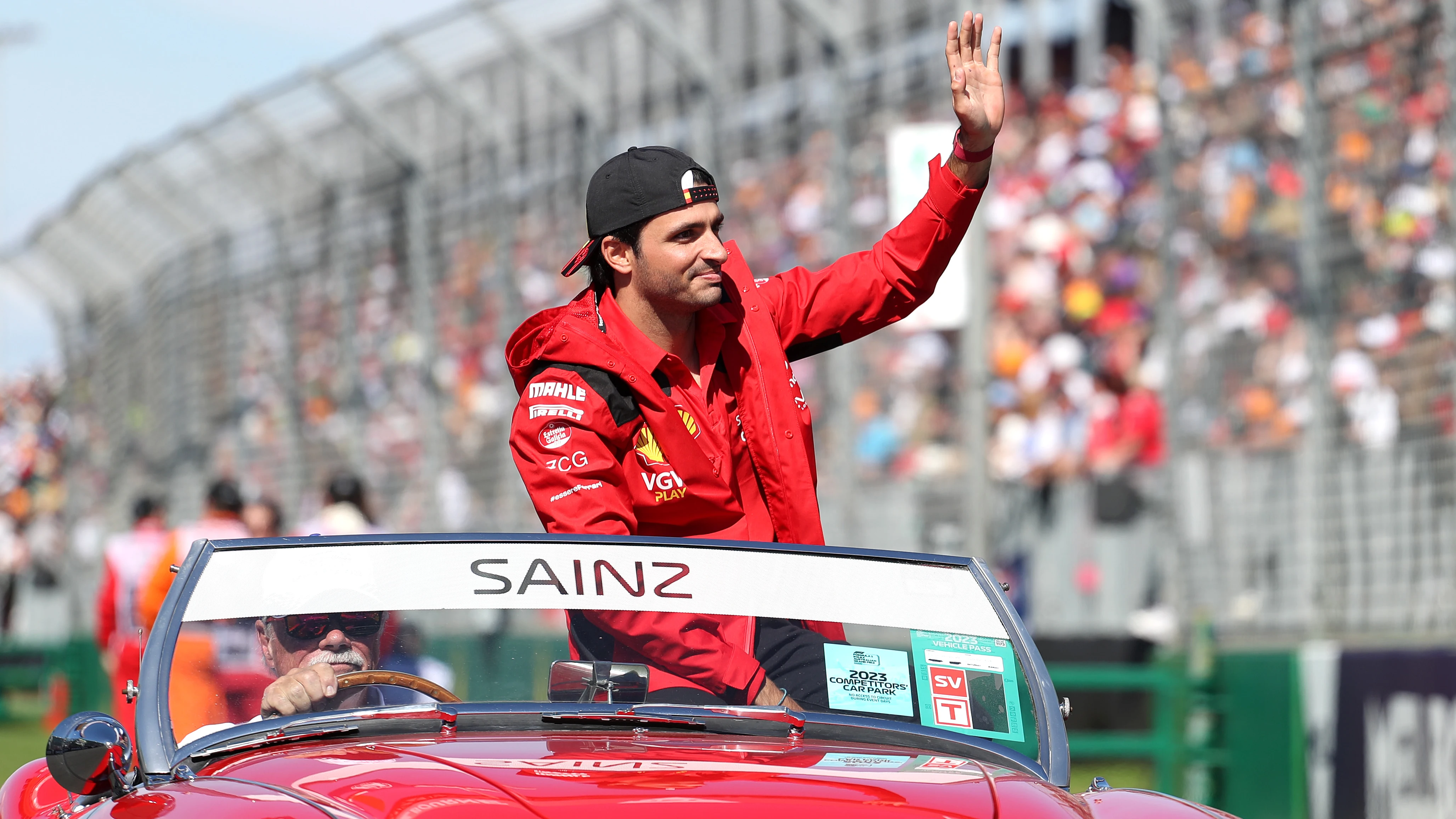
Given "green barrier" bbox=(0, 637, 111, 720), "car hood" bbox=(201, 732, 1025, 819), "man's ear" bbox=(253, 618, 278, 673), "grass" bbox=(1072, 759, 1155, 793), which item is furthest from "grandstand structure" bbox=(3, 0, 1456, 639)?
"man's ear" bbox=(253, 618, 278, 673)

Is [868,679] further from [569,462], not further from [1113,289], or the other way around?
[1113,289]

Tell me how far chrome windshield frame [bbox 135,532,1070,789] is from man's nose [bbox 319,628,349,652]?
0.57 feet

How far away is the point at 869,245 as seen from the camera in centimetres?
1252

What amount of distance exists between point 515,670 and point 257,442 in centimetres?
1367

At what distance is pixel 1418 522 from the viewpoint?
929cm

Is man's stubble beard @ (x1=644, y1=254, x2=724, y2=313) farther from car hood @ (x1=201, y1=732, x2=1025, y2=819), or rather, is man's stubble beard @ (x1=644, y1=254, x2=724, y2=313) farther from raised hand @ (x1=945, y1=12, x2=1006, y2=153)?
car hood @ (x1=201, y1=732, x2=1025, y2=819)

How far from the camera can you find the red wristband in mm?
4699

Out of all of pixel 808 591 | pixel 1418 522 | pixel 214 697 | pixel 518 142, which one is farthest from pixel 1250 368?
pixel 214 697

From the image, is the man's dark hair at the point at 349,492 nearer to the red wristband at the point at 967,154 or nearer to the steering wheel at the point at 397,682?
the red wristband at the point at 967,154

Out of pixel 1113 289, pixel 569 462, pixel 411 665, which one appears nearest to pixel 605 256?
pixel 569 462

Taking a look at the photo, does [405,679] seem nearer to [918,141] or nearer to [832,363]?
[918,141]

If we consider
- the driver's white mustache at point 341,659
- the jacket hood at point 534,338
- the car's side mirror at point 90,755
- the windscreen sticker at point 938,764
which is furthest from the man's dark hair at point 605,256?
the car's side mirror at point 90,755

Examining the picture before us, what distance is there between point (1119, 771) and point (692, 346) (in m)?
6.77

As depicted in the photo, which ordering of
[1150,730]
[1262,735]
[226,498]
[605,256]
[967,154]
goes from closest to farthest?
[605,256] → [967,154] → [1262,735] → [226,498] → [1150,730]
